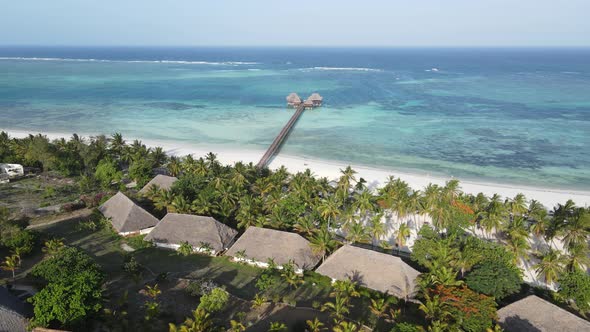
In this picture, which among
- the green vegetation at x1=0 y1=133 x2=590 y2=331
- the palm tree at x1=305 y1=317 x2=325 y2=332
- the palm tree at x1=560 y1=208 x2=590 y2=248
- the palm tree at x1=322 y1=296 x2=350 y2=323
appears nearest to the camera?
the palm tree at x1=305 y1=317 x2=325 y2=332

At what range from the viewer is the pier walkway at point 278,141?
44969mm

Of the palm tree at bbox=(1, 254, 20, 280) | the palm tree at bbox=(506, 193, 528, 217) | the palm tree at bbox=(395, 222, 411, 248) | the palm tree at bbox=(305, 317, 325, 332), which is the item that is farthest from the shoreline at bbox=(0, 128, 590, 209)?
the palm tree at bbox=(1, 254, 20, 280)

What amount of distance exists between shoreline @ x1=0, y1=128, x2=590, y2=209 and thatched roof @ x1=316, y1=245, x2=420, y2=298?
1649 cm

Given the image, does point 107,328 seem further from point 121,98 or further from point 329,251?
point 121,98

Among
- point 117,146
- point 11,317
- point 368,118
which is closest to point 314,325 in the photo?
point 11,317

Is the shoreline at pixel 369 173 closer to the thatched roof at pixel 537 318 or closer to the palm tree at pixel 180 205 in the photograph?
the palm tree at pixel 180 205

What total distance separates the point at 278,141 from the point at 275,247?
27389 mm

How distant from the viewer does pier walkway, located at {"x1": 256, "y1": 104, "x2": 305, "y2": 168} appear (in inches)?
1770

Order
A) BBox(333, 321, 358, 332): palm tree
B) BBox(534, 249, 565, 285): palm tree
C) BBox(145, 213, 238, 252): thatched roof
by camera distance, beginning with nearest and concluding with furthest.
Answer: BBox(333, 321, 358, 332): palm tree
BBox(534, 249, 565, 285): palm tree
BBox(145, 213, 238, 252): thatched roof

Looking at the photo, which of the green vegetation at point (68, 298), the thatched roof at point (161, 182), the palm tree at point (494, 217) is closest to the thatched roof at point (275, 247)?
the green vegetation at point (68, 298)

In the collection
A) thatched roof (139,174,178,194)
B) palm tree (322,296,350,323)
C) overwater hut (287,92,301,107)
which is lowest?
palm tree (322,296,350,323)

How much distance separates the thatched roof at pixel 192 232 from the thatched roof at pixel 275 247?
4.83 ft

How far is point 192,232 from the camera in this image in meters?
27.9

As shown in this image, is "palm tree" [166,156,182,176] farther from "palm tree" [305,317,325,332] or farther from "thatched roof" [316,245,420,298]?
"palm tree" [305,317,325,332]
